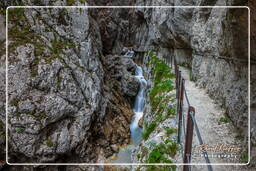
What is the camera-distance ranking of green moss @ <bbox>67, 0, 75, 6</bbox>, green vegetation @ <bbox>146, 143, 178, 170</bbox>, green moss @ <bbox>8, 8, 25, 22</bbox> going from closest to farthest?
green vegetation @ <bbox>146, 143, 178, 170</bbox>, green moss @ <bbox>8, 8, 25, 22</bbox>, green moss @ <bbox>67, 0, 75, 6</bbox>

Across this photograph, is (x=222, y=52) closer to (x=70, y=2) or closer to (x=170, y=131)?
(x=170, y=131)

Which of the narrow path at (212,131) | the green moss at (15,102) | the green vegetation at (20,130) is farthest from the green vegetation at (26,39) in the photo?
the narrow path at (212,131)

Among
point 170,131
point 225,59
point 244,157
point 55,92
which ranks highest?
point 225,59

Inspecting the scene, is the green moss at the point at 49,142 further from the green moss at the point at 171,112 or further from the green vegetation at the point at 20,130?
the green moss at the point at 171,112

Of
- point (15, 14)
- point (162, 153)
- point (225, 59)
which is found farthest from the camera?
point (15, 14)

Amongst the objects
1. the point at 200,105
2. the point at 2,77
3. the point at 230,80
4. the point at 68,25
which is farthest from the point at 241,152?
the point at 68,25

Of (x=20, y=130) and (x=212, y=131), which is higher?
(x=212, y=131)

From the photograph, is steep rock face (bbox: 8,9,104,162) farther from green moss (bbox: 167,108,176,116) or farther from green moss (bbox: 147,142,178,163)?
green moss (bbox: 147,142,178,163)

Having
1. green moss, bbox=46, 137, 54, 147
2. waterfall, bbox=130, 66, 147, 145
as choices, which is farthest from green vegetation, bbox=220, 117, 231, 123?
waterfall, bbox=130, 66, 147, 145

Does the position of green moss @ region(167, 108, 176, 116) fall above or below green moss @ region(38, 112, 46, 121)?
above

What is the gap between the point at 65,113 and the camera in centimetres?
885

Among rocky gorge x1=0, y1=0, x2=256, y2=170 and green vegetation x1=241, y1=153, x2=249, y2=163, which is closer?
green vegetation x1=241, y1=153, x2=249, y2=163

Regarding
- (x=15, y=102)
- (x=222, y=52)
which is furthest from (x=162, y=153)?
(x=15, y=102)

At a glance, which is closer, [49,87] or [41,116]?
[41,116]
